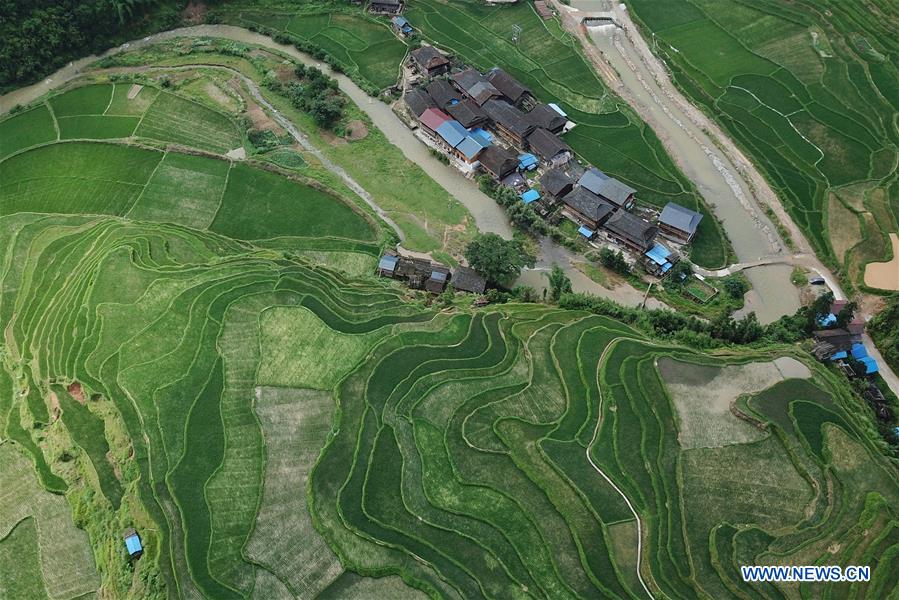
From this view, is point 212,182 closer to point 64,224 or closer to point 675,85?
point 64,224

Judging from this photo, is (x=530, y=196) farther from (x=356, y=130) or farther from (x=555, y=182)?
(x=356, y=130)

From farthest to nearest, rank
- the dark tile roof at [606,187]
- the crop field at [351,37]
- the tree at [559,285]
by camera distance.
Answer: the crop field at [351,37]
the dark tile roof at [606,187]
the tree at [559,285]

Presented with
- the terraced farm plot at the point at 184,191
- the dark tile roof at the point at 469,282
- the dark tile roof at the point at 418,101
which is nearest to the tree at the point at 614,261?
the dark tile roof at the point at 469,282

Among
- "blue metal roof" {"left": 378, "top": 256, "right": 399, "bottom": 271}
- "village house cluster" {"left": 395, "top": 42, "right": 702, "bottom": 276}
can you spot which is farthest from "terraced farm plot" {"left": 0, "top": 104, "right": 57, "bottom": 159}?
"blue metal roof" {"left": 378, "top": 256, "right": 399, "bottom": 271}

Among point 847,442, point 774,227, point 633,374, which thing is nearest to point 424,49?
point 774,227

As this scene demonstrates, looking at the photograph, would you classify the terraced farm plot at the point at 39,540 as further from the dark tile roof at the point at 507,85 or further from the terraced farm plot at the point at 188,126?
the dark tile roof at the point at 507,85

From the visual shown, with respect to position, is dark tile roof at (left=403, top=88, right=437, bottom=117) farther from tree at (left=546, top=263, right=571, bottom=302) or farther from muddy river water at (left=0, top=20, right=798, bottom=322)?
tree at (left=546, top=263, right=571, bottom=302)

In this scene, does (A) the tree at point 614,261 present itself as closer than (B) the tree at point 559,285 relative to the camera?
No

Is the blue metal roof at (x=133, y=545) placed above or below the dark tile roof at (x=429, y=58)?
below
